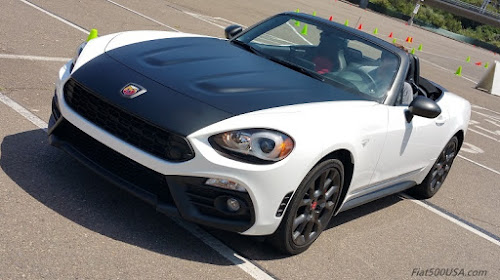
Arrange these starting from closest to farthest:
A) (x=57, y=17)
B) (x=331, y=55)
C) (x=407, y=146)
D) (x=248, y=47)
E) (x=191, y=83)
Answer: (x=191, y=83) → (x=407, y=146) → (x=331, y=55) → (x=248, y=47) → (x=57, y=17)

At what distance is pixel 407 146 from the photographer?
539cm

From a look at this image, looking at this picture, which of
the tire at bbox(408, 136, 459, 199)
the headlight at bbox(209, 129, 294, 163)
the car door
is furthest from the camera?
the tire at bbox(408, 136, 459, 199)

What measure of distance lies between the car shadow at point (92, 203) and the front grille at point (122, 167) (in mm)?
311

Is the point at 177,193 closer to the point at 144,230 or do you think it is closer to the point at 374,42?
the point at 144,230

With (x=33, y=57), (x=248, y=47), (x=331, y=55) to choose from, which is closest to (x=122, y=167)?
(x=248, y=47)

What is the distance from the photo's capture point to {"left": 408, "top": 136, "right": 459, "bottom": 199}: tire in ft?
21.7

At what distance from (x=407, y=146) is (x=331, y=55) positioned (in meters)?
0.97

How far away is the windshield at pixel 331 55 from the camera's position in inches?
207

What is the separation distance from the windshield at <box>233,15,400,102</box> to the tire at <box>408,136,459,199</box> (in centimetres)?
152

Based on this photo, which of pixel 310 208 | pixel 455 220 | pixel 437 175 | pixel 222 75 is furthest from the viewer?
pixel 437 175

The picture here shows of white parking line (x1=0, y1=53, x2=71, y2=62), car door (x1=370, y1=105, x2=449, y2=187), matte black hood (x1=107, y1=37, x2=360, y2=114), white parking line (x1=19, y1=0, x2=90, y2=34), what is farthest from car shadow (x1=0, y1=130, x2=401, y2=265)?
white parking line (x1=19, y1=0, x2=90, y2=34)

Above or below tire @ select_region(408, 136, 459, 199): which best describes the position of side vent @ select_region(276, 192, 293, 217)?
above

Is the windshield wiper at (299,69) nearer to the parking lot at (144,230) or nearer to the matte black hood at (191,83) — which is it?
the matte black hood at (191,83)

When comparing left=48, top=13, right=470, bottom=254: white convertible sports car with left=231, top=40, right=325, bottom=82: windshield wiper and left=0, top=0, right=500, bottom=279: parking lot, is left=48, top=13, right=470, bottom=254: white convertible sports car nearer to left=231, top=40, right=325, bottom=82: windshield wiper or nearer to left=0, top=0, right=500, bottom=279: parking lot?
left=231, top=40, right=325, bottom=82: windshield wiper
